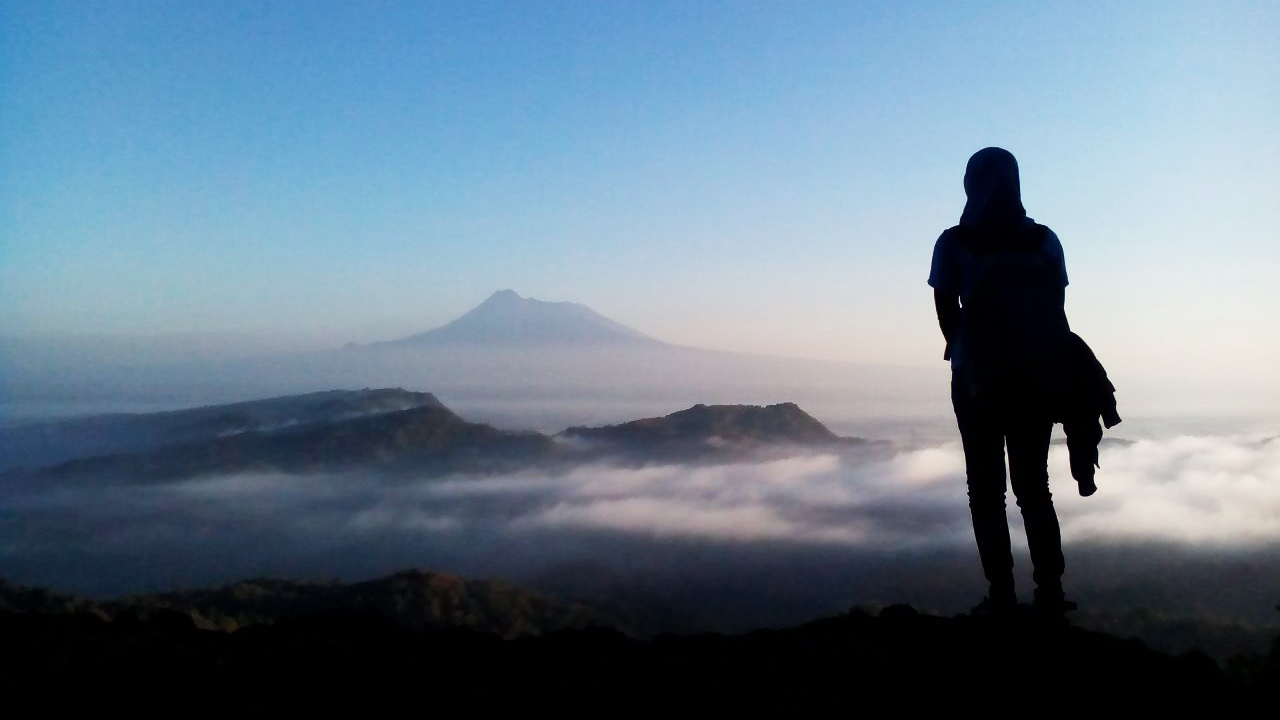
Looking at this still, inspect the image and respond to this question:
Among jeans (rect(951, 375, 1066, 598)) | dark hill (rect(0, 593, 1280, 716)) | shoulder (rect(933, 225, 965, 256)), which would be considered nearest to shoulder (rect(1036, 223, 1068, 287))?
shoulder (rect(933, 225, 965, 256))

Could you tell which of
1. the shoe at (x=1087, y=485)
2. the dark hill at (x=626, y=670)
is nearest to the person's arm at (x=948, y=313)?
the shoe at (x=1087, y=485)

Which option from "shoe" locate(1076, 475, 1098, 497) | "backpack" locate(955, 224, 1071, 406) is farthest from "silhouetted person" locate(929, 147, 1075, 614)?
"shoe" locate(1076, 475, 1098, 497)

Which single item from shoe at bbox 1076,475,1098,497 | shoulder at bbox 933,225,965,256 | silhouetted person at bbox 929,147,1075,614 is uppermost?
shoulder at bbox 933,225,965,256

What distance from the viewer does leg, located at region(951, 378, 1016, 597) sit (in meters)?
4.68

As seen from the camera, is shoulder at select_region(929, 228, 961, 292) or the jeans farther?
shoulder at select_region(929, 228, 961, 292)

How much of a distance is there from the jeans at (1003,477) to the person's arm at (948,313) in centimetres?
24

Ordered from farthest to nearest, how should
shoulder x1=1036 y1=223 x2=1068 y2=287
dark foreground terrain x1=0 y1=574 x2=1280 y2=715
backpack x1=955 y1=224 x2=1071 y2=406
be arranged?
shoulder x1=1036 y1=223 x2=1068 y2=287 < backpack x1=955 y1=224 x2=1071 y2=406 < dark foreground terrain x1=0 y1=574 x2=1280 y2=715

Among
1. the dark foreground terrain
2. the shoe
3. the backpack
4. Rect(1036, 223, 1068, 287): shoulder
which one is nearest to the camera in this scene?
the dark foreground terrain

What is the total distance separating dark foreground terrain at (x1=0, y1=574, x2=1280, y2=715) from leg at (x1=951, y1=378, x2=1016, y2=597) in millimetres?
235

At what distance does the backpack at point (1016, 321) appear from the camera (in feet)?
14.6

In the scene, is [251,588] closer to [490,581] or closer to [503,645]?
[490,581]

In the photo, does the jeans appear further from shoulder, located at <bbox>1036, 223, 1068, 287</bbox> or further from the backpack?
shoulder, located at <bbox>1036, 223, 1068, 287</bbox>

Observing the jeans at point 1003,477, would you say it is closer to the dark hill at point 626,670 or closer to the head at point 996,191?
the dark hill at point 626,670

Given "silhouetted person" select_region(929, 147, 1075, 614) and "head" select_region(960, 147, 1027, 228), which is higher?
"head" select_region(960, 147, 1027, 228)
